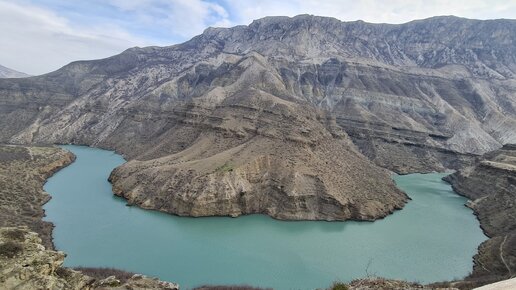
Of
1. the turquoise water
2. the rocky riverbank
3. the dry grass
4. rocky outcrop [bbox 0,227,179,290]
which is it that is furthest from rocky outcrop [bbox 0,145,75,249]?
rocky outcrop [bbox 0,227,179,290]

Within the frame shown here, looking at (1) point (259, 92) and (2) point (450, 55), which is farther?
(2) point (450, 55)

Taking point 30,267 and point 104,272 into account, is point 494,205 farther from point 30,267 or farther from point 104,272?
point 30,267

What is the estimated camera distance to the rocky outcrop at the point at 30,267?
845 inches

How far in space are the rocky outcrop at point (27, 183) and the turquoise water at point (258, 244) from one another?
2.09m

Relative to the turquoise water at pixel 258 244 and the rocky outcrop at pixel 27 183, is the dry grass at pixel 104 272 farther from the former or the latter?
the rocky outcrop at pixel 27 183

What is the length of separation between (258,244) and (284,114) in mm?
37684

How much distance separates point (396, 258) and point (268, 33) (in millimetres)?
152784

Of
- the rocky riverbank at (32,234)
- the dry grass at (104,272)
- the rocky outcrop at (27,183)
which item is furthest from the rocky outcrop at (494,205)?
the rocky outcrop at (27,183)

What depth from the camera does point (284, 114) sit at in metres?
85.8

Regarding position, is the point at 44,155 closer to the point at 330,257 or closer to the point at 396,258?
the point at 330,257

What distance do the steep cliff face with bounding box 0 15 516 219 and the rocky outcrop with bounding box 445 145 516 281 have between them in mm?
14690

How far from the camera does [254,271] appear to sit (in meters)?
45.3

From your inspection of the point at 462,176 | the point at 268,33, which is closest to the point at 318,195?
the point at 462,176

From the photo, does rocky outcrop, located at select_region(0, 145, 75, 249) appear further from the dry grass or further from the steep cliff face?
the steep cliff face
